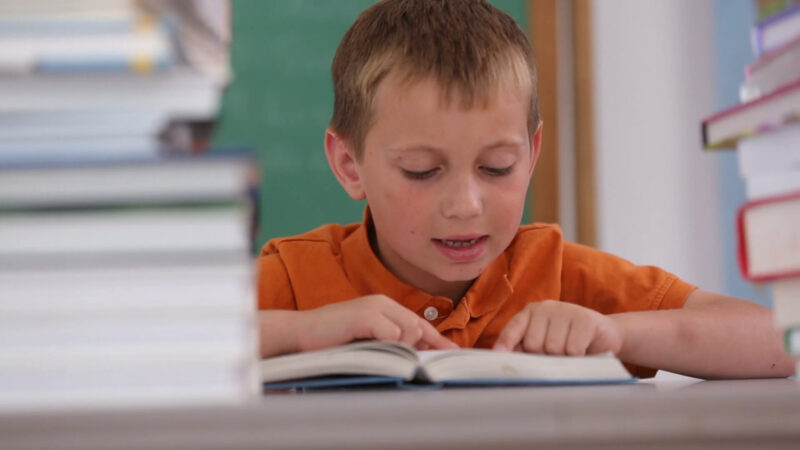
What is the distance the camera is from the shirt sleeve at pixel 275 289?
130cm

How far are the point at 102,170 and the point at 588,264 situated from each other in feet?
3.25

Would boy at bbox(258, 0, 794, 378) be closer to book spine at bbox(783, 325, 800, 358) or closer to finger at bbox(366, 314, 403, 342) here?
finger at bbox(366, 314, 403, 342)

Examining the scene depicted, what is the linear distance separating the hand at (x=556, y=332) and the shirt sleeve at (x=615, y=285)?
0.29m

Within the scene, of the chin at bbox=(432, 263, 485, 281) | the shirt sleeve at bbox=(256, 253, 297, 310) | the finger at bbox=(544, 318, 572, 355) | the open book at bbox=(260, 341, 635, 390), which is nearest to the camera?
the open book at bbox=(260, 341, 635, 390)

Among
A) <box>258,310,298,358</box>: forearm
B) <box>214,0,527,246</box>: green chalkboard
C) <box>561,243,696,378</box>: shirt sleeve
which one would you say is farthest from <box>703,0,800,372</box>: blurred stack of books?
<box>214,0,527,246</box>: green chalkboard

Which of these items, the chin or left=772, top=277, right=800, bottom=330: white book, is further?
the chin

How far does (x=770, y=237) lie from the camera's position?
55 cm

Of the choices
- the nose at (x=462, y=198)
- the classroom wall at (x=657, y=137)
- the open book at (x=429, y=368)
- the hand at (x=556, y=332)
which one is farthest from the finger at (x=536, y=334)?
the classroom wall at (x=657, y=137)

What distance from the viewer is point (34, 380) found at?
0.45 m

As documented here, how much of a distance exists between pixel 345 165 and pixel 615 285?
0.45 metres

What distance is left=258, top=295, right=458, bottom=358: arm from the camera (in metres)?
0.86

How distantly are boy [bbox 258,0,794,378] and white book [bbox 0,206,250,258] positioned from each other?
420 millimetres

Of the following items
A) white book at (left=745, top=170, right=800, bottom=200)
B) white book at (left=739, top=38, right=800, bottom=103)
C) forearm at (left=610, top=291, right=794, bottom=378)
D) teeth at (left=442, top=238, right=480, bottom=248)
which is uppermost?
white book at (left=739, top=38, right=800, bottom=103)

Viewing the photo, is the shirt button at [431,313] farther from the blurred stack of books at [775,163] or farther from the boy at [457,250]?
the blurred stack of books at [775,163]
